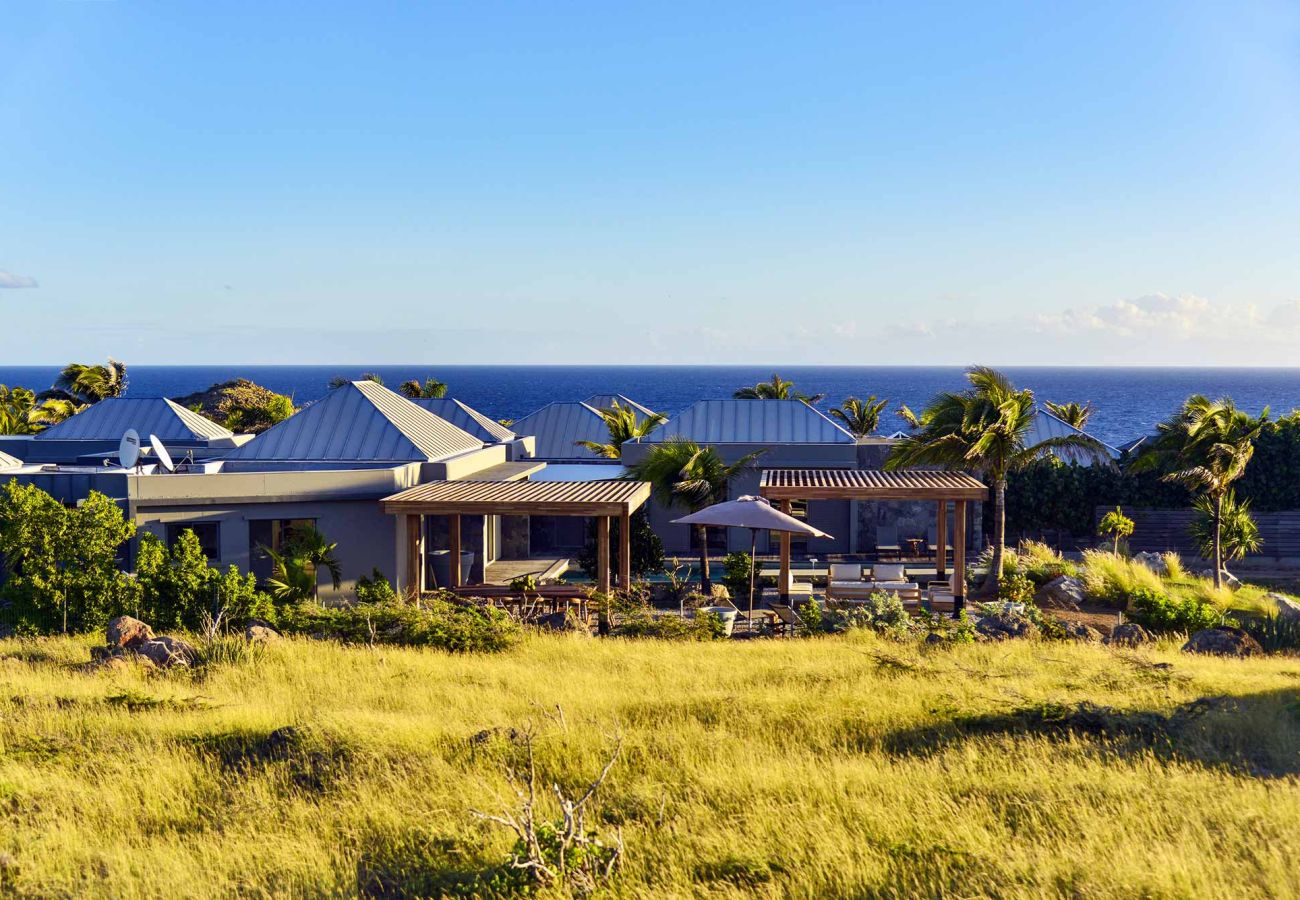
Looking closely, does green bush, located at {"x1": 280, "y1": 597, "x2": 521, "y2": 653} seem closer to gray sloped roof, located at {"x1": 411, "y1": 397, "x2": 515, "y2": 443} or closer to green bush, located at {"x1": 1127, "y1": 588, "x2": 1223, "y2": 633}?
green bush, located at {"x1": 1127, "y1": 588, "x2": 1223, "y2": 633}

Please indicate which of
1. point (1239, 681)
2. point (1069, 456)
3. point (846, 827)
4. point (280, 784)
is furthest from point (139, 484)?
point (1069, 456)

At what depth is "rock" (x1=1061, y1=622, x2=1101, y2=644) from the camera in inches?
643

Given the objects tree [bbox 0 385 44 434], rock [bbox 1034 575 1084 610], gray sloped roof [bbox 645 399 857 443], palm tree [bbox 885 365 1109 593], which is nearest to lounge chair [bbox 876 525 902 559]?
gray sloped roof [bbox 645 399 857 443]

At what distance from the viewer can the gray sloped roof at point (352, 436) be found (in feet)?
79.3

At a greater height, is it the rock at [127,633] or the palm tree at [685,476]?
the palm tree at [685,476]

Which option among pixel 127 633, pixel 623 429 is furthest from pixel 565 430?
pixel 127 633

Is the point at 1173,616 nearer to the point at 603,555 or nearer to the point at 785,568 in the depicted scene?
the point at 785,568

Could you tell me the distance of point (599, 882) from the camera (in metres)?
6.60

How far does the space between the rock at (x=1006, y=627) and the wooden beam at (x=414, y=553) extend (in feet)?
32.9

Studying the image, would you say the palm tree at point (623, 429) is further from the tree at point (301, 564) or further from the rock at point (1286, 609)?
the rock at point (1286, 609)

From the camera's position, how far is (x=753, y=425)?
29906 mm

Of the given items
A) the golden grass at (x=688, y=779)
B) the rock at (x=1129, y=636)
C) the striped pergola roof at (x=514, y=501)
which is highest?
the striped pergola roof at (x=514, y=501)

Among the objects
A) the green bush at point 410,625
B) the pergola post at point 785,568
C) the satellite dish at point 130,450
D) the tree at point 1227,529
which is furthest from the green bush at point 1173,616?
the satellite dish at point 130,450

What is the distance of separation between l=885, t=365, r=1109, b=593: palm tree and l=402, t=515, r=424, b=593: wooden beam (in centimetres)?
1103
